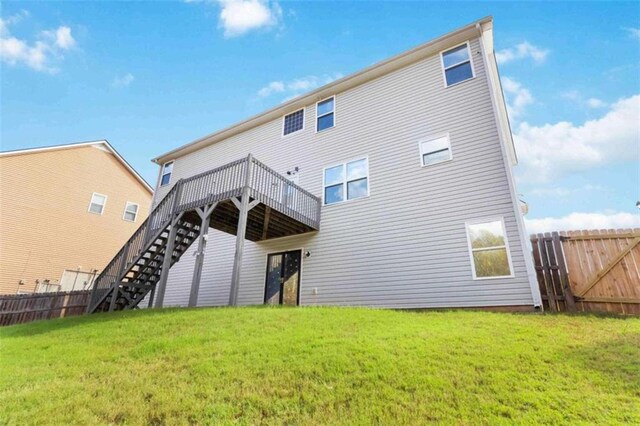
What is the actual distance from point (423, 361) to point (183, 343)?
3.40m

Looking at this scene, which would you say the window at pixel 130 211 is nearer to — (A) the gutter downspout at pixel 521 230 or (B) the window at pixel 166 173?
(B) the window at pixel 166 173

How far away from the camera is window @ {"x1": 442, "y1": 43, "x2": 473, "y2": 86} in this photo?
30.2 feet

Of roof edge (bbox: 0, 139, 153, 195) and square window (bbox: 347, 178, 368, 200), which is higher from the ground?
roof edge (bbox: 0, 139, 153, 195)

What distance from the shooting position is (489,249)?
24.3 feet

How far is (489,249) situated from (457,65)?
19.5ft

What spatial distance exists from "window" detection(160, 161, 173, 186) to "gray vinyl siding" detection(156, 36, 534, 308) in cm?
589

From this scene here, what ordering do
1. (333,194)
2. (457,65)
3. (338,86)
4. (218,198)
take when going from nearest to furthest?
(218,198)
(457,65)
(333,194)
(338,86)

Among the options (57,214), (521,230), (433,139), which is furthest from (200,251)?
(57,214)

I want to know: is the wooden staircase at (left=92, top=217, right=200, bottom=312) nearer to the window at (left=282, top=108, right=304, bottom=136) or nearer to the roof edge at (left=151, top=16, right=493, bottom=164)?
the window at (left=282, top=108, right=304, bottom=136)

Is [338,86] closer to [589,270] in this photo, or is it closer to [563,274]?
[563,274]

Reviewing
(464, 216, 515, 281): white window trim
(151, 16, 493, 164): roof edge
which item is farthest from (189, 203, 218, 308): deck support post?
(464, 216, 515, 281): white window trim

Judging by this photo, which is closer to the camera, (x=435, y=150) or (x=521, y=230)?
(x=521, y=230)

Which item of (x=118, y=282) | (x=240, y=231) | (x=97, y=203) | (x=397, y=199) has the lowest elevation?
(x=118, y=282)

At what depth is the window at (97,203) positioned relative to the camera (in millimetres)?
18188
